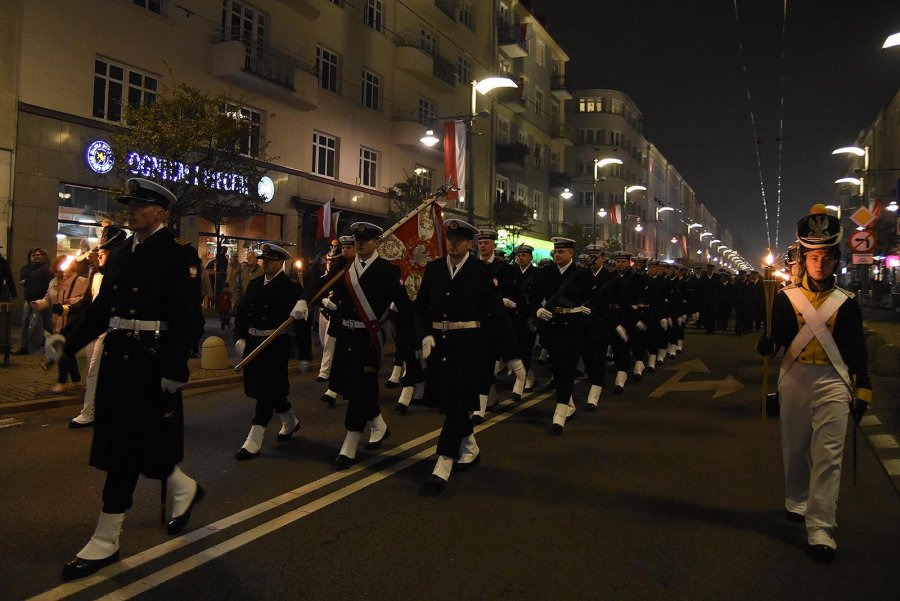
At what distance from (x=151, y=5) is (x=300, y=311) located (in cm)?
1691

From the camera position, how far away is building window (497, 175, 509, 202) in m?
41.1

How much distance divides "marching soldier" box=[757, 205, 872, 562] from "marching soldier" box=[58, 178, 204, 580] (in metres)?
3.80

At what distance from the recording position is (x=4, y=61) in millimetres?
15914

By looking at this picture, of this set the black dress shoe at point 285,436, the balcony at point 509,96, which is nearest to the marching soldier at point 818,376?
the black dress shoe at point 285,436

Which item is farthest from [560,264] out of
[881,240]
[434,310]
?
[881,240]

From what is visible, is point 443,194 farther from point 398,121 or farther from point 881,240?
point 881,240

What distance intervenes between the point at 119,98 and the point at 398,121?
13.5 metres

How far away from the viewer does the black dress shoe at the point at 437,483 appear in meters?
5.41

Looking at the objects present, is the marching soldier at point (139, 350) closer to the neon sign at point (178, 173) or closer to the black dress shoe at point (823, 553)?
the black dress shoe at point (823, 553)

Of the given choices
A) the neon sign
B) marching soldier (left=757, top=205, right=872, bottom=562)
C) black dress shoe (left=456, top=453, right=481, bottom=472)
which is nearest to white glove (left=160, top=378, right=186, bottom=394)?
black dress shoe (left=456, top=453, right=481, bottom=472)

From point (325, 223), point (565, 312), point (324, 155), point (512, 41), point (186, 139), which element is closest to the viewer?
point (565, 312)

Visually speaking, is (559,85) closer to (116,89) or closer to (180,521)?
(116,89)

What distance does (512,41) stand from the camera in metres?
41.0

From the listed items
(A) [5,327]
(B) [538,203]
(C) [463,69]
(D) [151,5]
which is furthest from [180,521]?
(B) [538,203]
